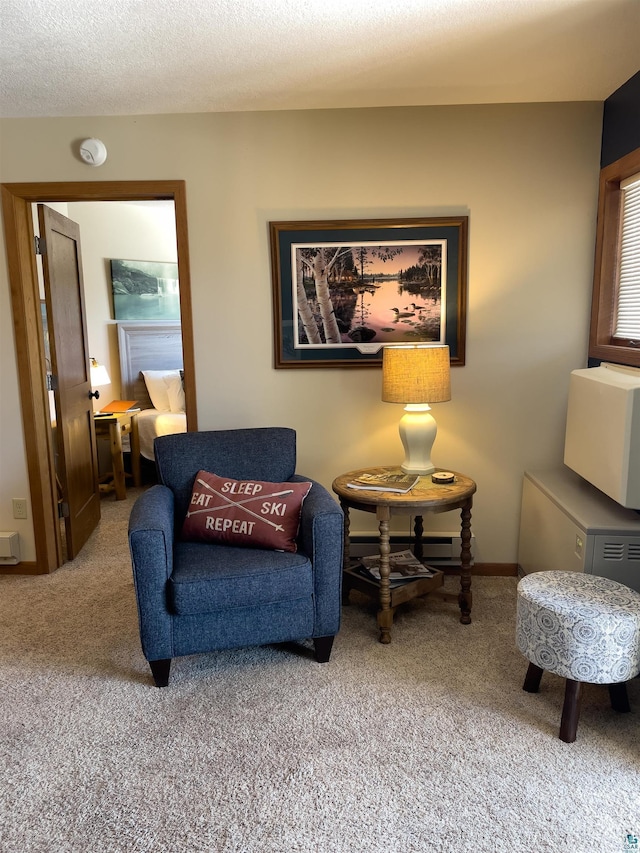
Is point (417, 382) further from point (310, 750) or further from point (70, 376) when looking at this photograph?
point (70, 376)

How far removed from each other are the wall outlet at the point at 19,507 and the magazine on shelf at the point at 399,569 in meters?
1.83

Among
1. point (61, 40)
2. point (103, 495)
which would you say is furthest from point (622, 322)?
point (103, 495)

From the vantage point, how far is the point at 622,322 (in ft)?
9.57

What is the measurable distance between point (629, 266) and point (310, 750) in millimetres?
2381

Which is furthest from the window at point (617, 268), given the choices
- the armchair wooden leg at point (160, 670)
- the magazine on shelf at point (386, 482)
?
the armchair wooden leg at point (160, 670)

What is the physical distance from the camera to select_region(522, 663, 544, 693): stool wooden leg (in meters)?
2.26

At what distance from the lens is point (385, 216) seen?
312cm

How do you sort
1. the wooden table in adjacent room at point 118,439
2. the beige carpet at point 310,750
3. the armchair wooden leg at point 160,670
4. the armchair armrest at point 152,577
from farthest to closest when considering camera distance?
1. the wooden table in adjacent room at point 118,439
2. the armchair wooden leg at point 160,670
3. the armchair armrest at point 152,577
4. the beige carpet at point 310,750

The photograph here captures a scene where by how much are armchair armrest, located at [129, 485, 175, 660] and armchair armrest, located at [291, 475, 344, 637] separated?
1.73 ft

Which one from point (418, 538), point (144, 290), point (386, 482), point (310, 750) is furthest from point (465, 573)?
point (144, 290)

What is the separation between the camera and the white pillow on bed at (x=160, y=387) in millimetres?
5488

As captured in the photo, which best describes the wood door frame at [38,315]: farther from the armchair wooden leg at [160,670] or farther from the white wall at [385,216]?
the armchair wooden leg at [160,670]

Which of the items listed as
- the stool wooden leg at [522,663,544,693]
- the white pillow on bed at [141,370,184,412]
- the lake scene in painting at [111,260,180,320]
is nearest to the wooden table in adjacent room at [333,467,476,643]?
the stool wooden leg at [522,663,544,693]

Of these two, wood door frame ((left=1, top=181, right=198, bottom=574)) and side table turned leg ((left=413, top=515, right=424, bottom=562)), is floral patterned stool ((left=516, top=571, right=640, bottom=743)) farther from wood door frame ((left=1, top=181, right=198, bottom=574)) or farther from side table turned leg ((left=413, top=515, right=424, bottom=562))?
wood door frame ((left=1, top=181, right=198, bottom=574))
